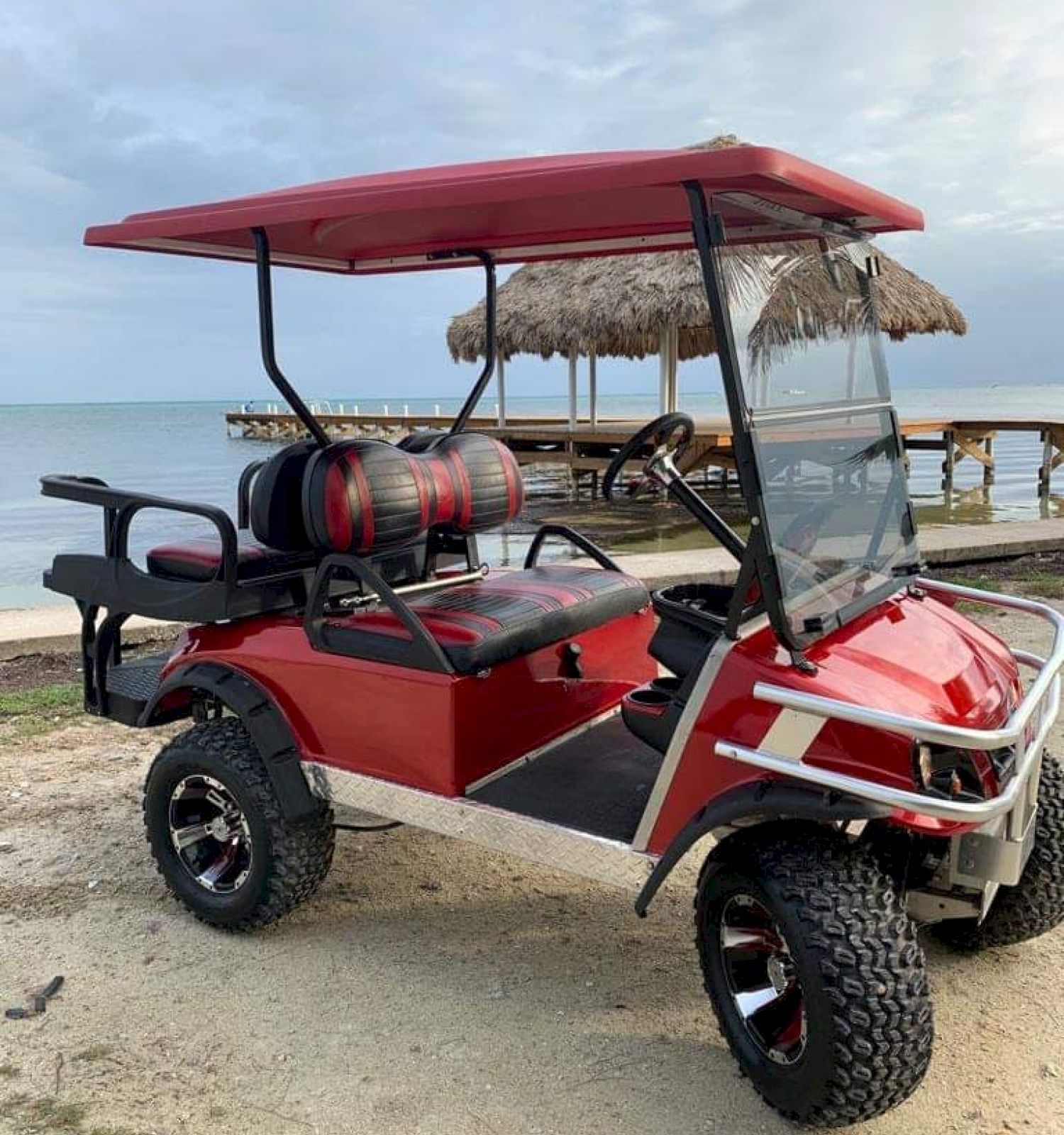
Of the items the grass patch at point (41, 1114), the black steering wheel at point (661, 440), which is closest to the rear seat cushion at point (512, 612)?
the black steering wheel at point (661, 440)

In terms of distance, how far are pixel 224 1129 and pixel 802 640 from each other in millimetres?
1677

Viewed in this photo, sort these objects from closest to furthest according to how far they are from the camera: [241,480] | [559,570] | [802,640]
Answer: [802,640] → [559,570] → [241,480]

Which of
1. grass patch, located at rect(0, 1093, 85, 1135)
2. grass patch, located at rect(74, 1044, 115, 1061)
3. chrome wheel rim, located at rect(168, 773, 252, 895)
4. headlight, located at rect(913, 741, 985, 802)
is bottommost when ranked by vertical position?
grass patch, located at rect(74, 1044, 115, 1061)

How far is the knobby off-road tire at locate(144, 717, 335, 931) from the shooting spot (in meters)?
3.08

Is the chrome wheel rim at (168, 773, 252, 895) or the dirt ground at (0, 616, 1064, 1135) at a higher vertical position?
the chrome wheel rim at (168, 773, 252, 895)

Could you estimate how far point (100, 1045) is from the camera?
268 centimetres

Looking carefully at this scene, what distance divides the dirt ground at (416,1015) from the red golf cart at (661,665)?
0.19 metres

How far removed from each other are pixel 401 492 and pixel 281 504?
360mm

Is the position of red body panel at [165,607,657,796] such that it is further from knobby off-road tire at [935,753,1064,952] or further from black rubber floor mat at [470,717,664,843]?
knobby off-road tire at [935,753,1064,952]

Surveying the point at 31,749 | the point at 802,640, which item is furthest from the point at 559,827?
the point at 31,749

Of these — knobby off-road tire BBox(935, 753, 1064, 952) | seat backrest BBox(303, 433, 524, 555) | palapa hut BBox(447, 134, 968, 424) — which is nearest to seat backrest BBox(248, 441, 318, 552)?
seat backrest BBox(303, 433, 524, 555)

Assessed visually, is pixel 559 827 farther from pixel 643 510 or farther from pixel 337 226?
pixel 643 510

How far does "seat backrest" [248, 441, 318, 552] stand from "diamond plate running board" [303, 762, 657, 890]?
2.23 feet

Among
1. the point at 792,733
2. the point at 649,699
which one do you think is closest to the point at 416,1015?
the point at 649,699
